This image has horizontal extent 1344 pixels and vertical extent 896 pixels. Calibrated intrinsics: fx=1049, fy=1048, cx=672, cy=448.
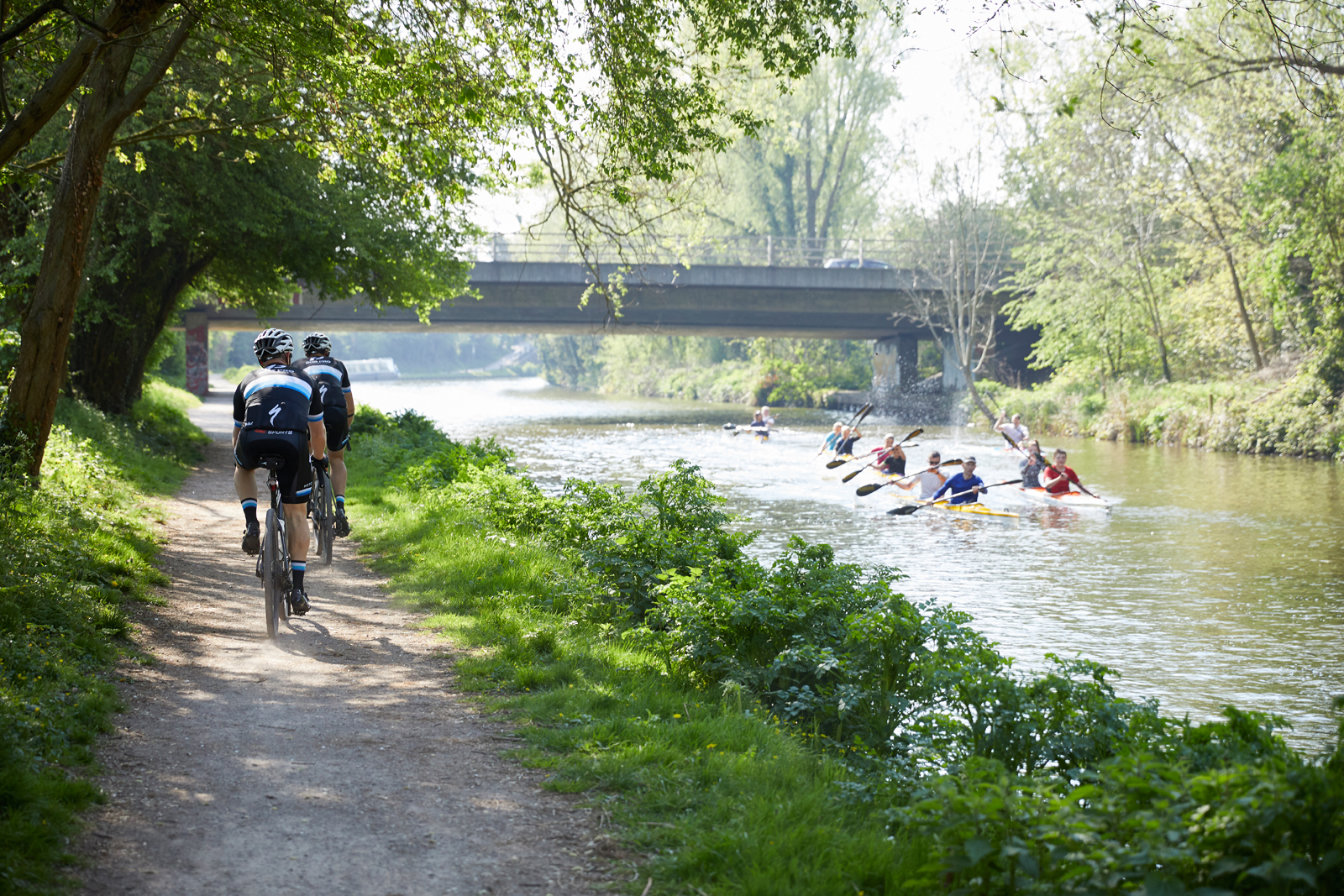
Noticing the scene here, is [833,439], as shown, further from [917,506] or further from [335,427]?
[335,427]

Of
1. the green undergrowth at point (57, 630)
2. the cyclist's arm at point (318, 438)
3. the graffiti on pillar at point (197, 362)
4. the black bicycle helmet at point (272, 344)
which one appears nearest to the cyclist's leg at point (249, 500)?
the cyclist's arm at point (318, 438)

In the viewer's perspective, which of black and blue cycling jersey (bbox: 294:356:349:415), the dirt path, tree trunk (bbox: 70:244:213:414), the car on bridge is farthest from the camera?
the car on bridge

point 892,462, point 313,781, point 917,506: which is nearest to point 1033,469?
point 892,462

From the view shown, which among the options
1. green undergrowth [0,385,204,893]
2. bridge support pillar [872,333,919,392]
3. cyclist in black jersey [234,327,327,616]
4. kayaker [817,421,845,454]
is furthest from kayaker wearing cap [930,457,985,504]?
bridge support pillar [872,333,919,392]

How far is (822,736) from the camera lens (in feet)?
19.5

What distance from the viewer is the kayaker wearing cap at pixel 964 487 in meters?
19.3

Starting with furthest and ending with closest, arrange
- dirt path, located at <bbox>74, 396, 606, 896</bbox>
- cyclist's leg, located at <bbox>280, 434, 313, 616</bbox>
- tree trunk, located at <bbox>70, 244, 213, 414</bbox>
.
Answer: tree trunk, located at <bbox>70, 244, 213, 414</bbox>
cyclist's leg, located at <bbox>280, 434, 313, 616</bbox>
dirt path, located at <bbox>74, 396, 606, 896</bbox>

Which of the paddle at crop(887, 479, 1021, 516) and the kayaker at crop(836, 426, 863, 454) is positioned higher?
the kayaker at crop(836, 426, 863, 454)

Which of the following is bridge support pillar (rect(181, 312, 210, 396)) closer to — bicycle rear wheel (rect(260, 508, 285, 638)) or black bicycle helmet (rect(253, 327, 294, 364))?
black bicycle helmet (rect(253, 327, 294, 364))

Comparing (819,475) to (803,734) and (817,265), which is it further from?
(817,265)

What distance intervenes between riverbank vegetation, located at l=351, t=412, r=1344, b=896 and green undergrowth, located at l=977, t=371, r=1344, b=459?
23391mm

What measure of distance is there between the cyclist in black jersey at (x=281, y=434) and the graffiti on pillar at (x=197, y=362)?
43.9m

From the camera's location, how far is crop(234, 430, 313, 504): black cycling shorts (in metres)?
6.57

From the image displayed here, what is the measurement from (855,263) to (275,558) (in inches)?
1817
